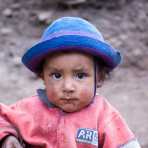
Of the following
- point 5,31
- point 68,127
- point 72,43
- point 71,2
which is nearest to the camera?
point 72,43

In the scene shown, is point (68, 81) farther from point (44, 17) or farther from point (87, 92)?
point (44, 17)

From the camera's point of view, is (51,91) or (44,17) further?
(44,17)

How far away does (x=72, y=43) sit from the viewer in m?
3.01

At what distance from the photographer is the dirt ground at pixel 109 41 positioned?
21.5ft

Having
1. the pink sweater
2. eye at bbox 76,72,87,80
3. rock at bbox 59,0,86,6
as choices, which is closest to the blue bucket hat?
eye at bbox 76,72,87,80

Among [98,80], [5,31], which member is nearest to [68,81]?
[98,80]

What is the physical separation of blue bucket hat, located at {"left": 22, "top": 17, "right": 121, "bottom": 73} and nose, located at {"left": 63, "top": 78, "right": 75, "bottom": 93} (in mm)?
143

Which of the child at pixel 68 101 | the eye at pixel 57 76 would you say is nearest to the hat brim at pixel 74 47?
the child at pixel 68 101

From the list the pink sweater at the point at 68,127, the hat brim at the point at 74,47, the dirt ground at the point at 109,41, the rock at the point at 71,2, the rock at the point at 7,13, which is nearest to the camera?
the hat brim at the point at 74,47

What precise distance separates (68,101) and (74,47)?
0.26 metres

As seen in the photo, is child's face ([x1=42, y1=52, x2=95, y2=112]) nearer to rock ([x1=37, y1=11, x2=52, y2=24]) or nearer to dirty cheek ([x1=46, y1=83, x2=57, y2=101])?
dirty cheek ([x1=46, y1=83, x2=57, y2=101])

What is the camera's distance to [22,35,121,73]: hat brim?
3.01 m

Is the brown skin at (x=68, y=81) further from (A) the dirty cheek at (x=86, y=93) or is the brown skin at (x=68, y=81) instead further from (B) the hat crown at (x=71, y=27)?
(B) the hat crown at (x=71, y=27)

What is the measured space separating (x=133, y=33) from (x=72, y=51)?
4719 millimetres
